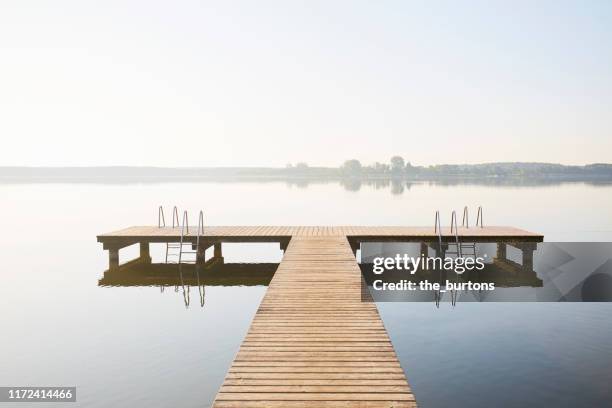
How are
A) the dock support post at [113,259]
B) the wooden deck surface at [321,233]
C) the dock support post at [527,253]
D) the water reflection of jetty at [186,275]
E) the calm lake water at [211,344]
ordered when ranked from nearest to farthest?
the calm lake water at [211,344] → the water reflection of jetty at [186,275] → the wooden deck surface at [321,233] → the dock support post at [527,253] → the dock support post at [113,259]

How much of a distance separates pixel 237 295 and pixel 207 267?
4057 mm

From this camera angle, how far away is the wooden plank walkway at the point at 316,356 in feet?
17.6

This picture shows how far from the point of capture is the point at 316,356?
6.47m

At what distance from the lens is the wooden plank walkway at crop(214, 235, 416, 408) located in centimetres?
536

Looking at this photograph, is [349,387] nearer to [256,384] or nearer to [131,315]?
[256,384]

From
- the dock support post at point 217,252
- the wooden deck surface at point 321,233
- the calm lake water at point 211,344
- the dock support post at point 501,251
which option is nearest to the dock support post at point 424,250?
the wooden deck surface at point 321,233

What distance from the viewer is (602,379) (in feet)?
30.2

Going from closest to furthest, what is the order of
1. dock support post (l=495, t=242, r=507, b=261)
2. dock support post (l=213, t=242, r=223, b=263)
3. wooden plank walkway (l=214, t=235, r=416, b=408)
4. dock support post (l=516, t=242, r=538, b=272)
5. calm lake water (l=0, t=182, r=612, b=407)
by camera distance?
wooden plank walkway (l=214, t=235, r=416, b=408)
calm lake water (l=0, t=182, r=612, b=407)
dock support post (l=516, t=242, r=538, b=272)
dock support post (l=495, t=242, r=507, b=261)
dock support post (l=213, t=242, r=223, b=263)

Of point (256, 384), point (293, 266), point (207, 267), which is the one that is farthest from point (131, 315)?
point (256, 384)

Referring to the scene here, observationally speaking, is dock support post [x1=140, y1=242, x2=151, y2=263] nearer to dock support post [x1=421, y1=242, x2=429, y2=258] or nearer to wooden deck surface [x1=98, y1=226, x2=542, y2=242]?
wooden deck surface [x1=98, y1=226, x2=542, y2=242]

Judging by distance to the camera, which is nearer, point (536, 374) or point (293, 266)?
point (536, 374)

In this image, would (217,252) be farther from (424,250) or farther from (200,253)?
(424,250)

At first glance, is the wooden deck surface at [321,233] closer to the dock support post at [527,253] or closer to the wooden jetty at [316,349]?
the dock support post at [527,253]

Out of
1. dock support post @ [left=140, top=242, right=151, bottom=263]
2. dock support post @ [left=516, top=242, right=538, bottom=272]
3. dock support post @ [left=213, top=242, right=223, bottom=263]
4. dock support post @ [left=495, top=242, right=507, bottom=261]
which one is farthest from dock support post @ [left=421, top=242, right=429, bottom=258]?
dock support post @ [left=140, top=242, right=151, bottom=263]
